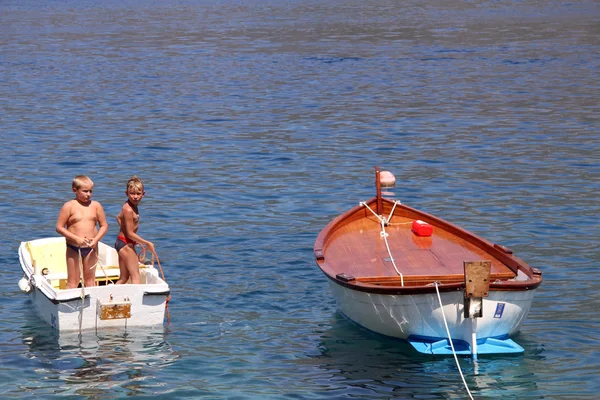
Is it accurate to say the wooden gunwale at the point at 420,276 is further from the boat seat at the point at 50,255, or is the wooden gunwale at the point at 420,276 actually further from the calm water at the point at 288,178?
the boat seat at the point at 50,255

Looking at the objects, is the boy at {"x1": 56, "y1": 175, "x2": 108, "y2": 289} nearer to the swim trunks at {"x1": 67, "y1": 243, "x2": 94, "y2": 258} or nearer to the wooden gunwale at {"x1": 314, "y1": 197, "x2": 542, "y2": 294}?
the swim trunks at {"x1": 67, "y1": 243, "x2": 94, "y2": 258}

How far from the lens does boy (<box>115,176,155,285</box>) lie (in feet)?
40.9

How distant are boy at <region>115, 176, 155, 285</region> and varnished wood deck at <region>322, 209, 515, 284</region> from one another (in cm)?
248

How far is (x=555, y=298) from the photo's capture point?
14.4m

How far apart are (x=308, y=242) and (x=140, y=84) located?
879 inches

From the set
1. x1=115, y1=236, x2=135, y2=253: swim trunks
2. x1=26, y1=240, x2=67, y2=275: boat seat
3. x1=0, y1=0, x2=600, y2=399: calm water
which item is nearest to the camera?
x1=0, y1=0, x2=600, y2=399: calm water

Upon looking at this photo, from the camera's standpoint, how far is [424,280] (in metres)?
12.6

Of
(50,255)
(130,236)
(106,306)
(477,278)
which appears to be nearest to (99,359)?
(106,306)

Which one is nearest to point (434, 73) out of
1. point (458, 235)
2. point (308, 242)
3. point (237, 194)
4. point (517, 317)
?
point (237, 194)

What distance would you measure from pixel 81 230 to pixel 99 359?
5.63ft

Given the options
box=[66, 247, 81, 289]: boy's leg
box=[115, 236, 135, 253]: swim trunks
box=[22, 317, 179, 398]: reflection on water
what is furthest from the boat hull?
box=[115, 236, 135, 253]: swim trunks

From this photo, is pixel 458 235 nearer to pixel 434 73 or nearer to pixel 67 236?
pixel 67 236

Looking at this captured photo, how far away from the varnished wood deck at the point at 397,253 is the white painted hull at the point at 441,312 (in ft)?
2.15

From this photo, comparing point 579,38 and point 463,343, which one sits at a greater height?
point 579,38
